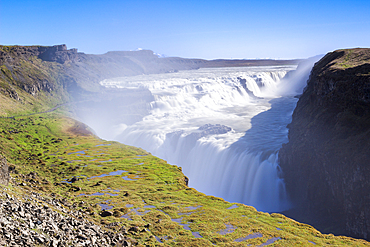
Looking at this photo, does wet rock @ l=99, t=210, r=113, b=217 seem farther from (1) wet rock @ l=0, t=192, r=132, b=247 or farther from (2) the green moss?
(1) wet rock @ l=0, t=192, r=132, b=247

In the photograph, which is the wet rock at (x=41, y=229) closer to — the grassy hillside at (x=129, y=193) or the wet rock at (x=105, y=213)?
the grassy hillside at (x=129, y=193)

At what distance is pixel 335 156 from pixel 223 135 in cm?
3665

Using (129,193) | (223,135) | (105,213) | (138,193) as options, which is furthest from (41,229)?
(223,135)

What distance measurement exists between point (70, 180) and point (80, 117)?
84707 mm

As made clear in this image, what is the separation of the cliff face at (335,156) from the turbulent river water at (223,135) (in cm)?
479

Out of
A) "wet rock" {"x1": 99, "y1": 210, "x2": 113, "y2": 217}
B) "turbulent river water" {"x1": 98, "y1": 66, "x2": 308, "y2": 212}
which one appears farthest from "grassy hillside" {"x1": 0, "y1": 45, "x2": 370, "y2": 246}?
"turbulent river water" {"x1": 98, "y1": 66, "x2": 308, "y2": 212}

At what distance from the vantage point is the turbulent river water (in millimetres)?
51344

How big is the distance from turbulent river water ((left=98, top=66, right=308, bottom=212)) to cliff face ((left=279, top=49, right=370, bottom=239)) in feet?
15.7

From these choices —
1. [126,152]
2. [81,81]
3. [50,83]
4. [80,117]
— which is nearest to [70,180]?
[126,152]

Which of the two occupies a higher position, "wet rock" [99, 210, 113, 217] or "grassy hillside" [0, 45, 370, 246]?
"wet rock" [99, 210, 113, 217]

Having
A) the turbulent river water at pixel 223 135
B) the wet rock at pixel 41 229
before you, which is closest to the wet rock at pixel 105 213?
the wet rock at pixel 41 229

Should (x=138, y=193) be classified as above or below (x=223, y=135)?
below

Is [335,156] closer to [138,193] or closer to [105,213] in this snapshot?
[138,193]

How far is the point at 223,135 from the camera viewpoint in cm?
7294
